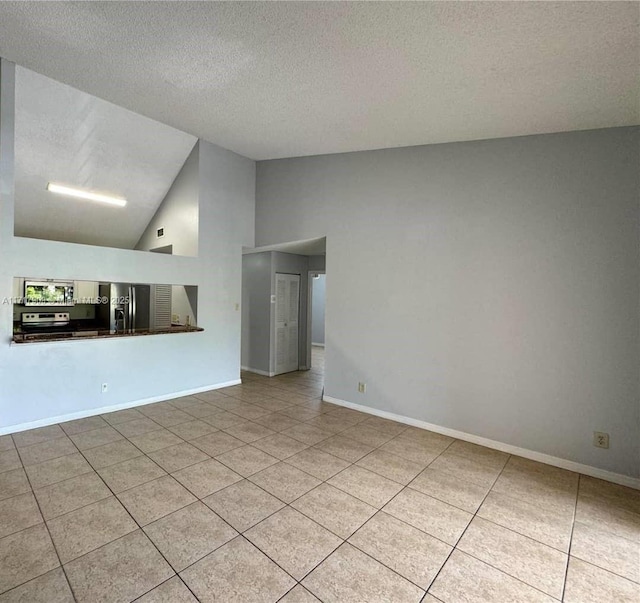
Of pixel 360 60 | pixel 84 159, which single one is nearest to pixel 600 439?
pixel 360 60

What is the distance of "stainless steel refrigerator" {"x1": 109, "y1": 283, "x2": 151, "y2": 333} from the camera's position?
516cm

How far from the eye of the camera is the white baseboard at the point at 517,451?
9.31 ft

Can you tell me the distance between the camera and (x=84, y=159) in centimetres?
450

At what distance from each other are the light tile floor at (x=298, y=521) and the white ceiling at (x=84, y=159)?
320 centimetres

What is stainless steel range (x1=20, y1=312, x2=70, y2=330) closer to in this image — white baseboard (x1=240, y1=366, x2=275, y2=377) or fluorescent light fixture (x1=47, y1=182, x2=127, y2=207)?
fluorescent light fixture (x1=47, y1=182, x2=127, y2=207)

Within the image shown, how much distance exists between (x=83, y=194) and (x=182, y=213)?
1358mm

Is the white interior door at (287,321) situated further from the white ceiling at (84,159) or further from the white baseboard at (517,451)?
the white ceiling at (84,159)

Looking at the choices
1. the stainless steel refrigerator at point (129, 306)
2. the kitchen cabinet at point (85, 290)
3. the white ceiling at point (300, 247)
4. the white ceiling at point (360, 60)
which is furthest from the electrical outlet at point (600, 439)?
the kitchen cabinet at point (85, 290)

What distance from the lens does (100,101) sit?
392 cm

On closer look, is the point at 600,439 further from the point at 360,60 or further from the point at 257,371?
the point at 257,371

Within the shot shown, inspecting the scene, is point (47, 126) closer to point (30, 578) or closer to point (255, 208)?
point (255, 208)

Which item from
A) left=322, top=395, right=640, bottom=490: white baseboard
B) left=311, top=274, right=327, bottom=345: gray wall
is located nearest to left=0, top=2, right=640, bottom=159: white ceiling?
left=322, top=395, right=640, bottom=490: white baseboard

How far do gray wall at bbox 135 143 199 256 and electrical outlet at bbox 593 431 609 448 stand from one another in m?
5.10

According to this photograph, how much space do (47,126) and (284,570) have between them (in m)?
5.06
